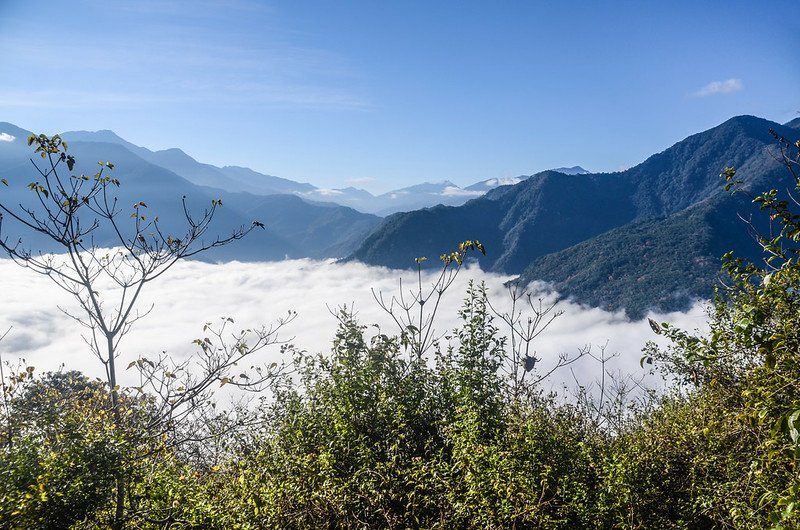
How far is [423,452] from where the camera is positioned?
433 inches

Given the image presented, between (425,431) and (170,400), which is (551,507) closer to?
(425,431)

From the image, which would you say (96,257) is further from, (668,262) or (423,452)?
(668,262)

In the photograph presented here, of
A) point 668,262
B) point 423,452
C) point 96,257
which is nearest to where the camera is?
point 96,257

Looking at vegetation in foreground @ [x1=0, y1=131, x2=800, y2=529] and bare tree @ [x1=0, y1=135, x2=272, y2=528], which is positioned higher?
bare tree @ [x1=0, y1=135, x2=272, y2=528]

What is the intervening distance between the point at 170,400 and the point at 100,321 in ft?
7.05

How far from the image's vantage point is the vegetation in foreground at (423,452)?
6.48 metres

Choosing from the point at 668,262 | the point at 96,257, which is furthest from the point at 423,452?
the point at 668,262

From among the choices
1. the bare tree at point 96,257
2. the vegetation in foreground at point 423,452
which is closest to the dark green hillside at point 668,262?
the vegetation in foreground at point 423,452

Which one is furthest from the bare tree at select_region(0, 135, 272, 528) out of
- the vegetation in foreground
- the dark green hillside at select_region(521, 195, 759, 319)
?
the dark green hillside at select_region(521, 195, 759, 319)

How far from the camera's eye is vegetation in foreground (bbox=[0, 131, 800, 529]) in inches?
255

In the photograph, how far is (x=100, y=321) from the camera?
8.81 meters

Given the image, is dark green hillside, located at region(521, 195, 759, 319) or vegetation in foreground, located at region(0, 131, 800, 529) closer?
vegetation in foreground, located at region(0, 131, 800, 529)

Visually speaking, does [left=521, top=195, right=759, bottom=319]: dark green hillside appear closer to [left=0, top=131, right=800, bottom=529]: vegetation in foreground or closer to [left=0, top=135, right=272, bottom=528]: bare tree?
[left=0, top=131, right=800, bottom=529]: vegetation in foreground

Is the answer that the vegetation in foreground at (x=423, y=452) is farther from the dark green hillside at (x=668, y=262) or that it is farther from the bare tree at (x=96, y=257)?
the dark green hillside at (x=668, y=262)
